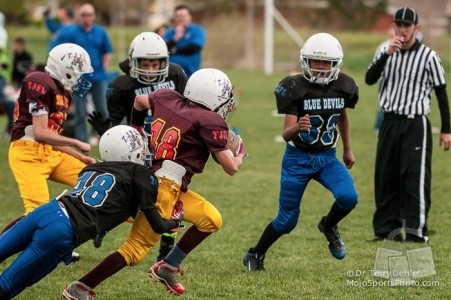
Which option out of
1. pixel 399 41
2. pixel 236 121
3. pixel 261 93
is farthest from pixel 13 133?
pixel 261 93

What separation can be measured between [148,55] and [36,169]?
117cm

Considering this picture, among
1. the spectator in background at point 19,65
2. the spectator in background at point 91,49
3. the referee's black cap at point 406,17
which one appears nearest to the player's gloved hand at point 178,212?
the referee's black cap at point 406,17

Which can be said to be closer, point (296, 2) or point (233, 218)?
point (233, 218)

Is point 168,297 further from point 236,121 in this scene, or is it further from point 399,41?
point 236,121

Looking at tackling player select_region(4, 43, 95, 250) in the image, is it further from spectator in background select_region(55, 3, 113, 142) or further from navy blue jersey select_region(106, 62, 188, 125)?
spectator in background select_region(55, 3, 113, 142)

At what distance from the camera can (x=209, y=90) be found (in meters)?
5.68

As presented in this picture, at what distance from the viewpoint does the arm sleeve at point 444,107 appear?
760cm

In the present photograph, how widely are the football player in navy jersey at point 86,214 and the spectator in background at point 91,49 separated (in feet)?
24.2

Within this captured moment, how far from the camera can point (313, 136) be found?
21.3 ft

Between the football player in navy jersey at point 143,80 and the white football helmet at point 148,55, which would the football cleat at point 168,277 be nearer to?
the football player in navy jersey at point 143,80

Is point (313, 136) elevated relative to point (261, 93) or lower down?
elevated

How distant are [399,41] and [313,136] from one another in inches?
58.8

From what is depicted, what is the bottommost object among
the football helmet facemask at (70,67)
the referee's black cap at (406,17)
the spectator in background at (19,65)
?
the spectator in background at (19,65)

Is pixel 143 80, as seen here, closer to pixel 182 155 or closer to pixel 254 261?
pixel 182 155
